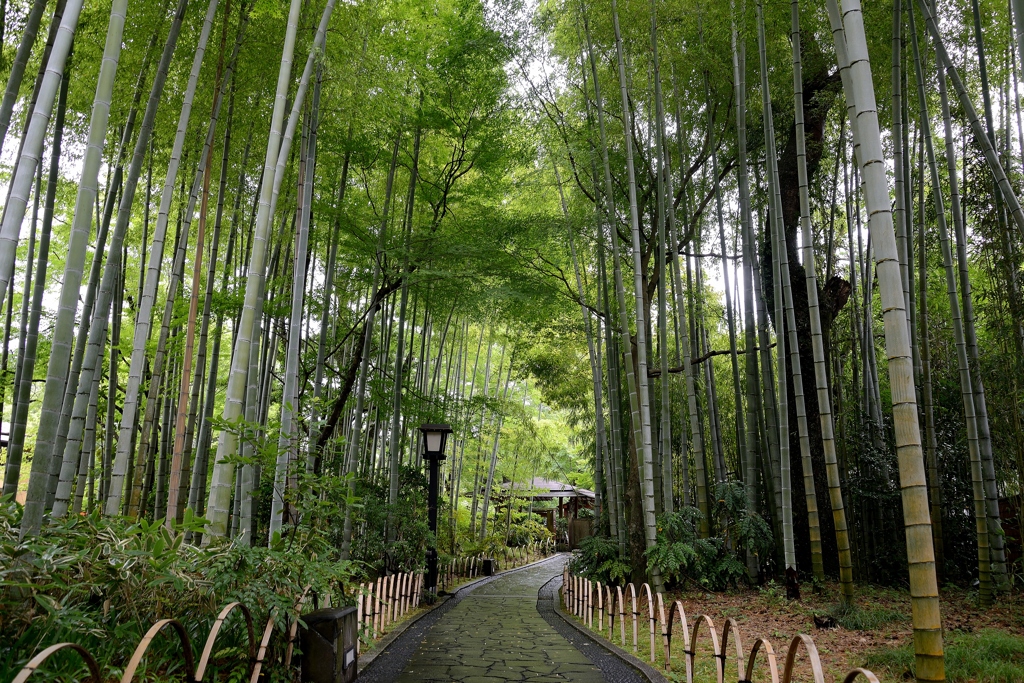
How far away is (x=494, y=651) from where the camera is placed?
14.0 ft

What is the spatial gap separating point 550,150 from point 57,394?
5.92 meters

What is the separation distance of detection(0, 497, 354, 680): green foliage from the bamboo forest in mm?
15

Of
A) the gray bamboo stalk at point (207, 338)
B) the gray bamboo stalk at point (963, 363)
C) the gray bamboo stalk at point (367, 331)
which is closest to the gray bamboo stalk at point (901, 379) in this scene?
the gray bamboo stalk at point (963, 363)

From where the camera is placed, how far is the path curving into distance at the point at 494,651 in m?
3.53

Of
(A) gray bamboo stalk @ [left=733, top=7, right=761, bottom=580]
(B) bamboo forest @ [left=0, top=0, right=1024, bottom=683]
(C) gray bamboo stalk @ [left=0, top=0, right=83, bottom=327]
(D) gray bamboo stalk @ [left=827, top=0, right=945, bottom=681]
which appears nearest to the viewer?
(D) gray bamboo stalk @ [left=827, top=0, right=945, bottom=681]

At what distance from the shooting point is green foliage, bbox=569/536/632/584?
6.11 m

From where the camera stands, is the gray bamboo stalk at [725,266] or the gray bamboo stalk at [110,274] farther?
the gray bamboo stalk at [725,266]

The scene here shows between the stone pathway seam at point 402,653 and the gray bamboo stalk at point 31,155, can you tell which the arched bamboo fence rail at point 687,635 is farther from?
the gray bamboo stalk at point 31,155

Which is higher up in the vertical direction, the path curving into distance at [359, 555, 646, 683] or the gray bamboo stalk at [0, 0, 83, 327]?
the gray bamboo stalk at [0, 0, 83, 327]

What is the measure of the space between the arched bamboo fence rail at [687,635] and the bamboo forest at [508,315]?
0.06m

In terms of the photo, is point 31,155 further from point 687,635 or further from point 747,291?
point 747,291

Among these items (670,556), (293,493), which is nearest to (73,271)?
(293,493)

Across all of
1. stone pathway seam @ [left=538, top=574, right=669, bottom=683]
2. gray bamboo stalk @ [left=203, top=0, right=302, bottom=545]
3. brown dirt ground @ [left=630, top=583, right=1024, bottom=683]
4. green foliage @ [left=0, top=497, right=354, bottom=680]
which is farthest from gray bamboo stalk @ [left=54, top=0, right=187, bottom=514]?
brown dirt ground @ [left=630, top=583, right=1024, bottom=683]

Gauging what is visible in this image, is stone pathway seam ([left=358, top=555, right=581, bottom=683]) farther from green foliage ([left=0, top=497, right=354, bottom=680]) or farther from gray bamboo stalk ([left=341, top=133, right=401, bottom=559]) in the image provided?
gray bamboo stalk ([left=341, top=133, right=401, bottom=559])
